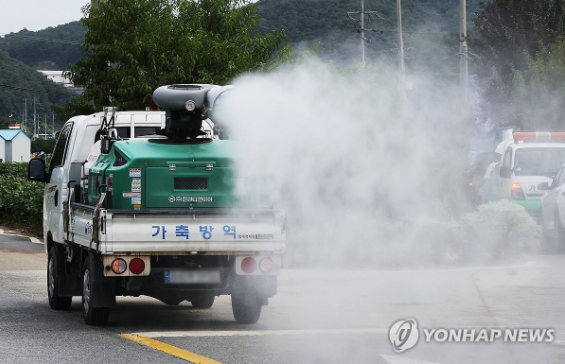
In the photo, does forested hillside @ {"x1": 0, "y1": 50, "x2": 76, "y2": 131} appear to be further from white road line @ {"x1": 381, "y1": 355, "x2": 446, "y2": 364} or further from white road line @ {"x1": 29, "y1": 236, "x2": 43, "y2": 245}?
white road line @ {"x1": 381, "y1": 355, "x2": 446, "y2": 364}

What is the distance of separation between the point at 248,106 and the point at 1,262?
27.3 ft

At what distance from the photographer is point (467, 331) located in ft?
32.3

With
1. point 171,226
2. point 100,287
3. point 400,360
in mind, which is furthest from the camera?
point 100,287

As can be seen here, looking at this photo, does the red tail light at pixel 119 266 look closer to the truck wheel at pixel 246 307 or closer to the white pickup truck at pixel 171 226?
the white pickup truck at pixel 171 226

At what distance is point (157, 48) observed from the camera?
22.1 meters

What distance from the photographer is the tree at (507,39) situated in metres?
43.8

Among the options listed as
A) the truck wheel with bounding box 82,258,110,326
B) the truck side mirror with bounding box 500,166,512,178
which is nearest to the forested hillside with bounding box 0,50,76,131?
the truck side mirror with bounding box 500,166,512,178

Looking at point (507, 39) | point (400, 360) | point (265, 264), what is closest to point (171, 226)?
point (265, 264)

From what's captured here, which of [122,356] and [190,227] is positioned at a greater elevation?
[190,227]

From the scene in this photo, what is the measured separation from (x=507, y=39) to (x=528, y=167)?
24.8 m

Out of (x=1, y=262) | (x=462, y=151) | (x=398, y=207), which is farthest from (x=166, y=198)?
(x=462, y=151)

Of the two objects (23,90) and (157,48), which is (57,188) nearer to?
(157,48)

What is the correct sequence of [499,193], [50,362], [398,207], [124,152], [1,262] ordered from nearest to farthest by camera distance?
[50,362] → [124,152] → [398,207] → [1,262] → [499,193]

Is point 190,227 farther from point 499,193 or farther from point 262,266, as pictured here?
point 499,193
